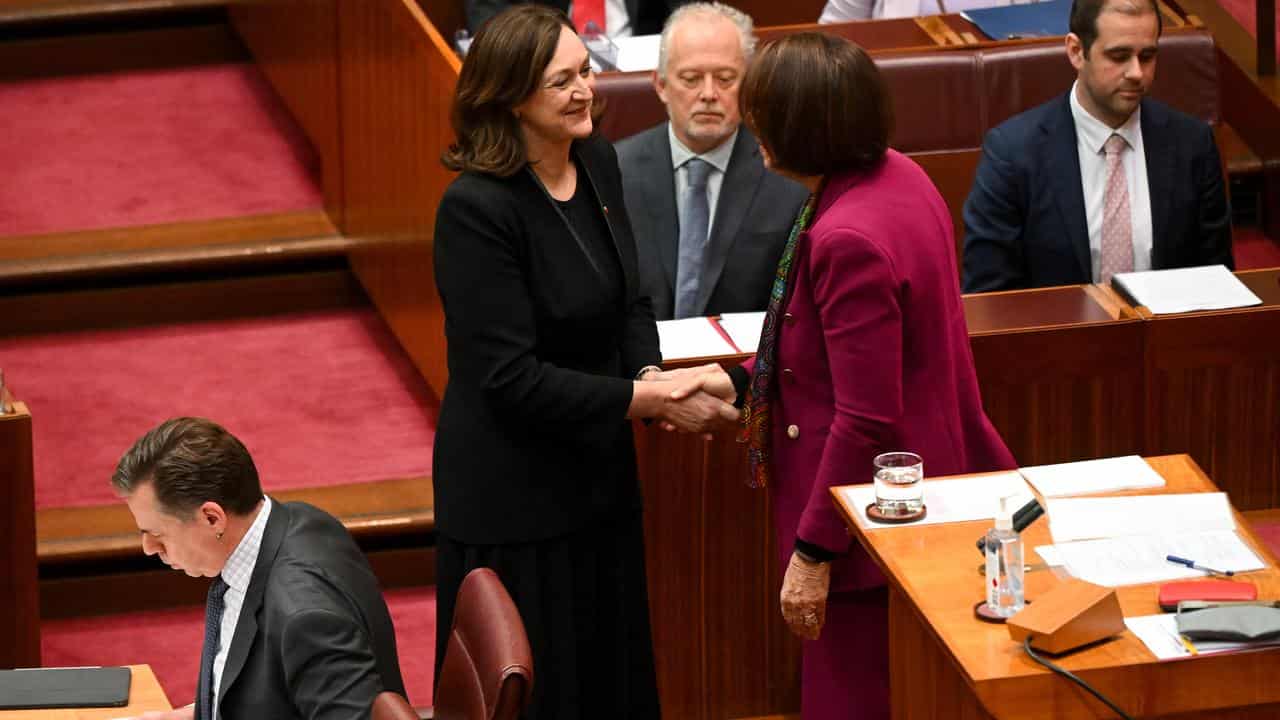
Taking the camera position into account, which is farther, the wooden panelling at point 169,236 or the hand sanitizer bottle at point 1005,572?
the wooden panelling at point 169,236

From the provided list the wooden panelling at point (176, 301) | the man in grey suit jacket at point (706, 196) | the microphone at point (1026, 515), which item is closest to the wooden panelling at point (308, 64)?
the wooden panelling at point (176, 301)

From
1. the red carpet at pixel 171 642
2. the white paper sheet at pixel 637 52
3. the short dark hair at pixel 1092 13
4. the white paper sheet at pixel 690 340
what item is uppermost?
the short dark hair at pixel 1092 13

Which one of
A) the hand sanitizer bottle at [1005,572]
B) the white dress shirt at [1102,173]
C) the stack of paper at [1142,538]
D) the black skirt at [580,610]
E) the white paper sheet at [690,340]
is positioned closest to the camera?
the hand sanitizer bottle at [1005,572]

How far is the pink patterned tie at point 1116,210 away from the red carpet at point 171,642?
58.8 inches

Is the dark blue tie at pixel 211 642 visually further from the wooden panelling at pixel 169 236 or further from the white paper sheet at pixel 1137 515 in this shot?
the wooden panelling at pixel 169 236

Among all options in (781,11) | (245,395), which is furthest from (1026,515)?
(781,11)

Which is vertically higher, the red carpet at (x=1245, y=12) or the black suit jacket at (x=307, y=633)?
the black suit jacket at (x=307, y=633)

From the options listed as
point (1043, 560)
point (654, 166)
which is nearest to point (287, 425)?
point (654, 166)

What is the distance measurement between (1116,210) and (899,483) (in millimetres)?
1458

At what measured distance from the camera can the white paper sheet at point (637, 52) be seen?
430 cm

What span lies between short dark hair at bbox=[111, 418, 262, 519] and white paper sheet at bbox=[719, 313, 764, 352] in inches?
40.5

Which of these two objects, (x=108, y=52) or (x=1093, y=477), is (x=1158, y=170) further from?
(x=108, y=52)

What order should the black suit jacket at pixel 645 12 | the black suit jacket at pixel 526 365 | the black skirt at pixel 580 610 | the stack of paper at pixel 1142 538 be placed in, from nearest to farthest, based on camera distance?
the stack of paper at pixel 1142 538 < the black suit jacket at pixel 526 365 < the black skirt at pixel 580 610 < the black suit jacket at pixel 645 12

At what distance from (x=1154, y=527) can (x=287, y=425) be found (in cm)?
250
